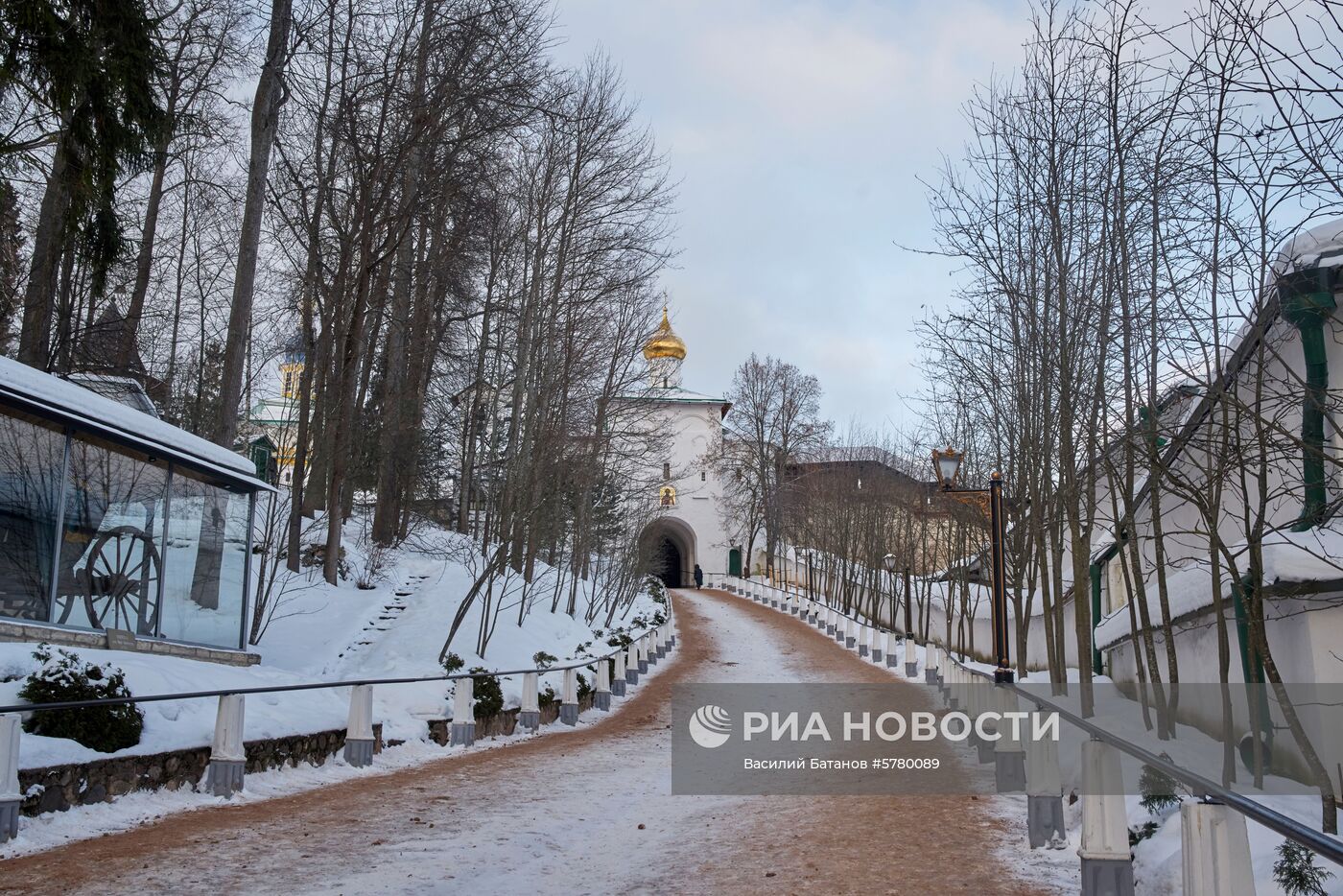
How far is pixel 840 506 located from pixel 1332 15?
35443 mm

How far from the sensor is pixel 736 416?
58469 mm

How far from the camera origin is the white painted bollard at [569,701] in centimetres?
1814

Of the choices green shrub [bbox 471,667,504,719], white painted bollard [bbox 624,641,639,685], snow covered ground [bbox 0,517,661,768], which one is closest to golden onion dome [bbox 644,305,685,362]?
snow covered ground [bbox 0,517,661,768]

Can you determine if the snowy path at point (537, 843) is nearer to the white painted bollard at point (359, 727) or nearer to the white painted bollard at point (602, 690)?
the white painted bollard at point (359, 727)

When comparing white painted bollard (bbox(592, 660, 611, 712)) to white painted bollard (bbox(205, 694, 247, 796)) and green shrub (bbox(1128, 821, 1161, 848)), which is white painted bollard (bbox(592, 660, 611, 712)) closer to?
white painted bollard (bbox(205, 694, 247, 796))

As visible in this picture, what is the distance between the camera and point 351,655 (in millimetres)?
18141

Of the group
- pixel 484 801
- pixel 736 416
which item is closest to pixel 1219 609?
pixel 484 801

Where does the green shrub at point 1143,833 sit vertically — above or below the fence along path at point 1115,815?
below

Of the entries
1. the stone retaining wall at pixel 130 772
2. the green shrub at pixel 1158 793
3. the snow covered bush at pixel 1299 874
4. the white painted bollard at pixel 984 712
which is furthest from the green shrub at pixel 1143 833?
the stone retaining wall at pixel 130 772

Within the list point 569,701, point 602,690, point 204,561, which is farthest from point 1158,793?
point 602,690

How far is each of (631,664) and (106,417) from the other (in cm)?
1485

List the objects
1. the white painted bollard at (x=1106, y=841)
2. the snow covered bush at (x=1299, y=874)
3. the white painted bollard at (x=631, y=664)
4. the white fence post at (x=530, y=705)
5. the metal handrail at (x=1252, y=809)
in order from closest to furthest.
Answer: the metal handrail at (x=1252, y=809) < the snow covered bush at (x=1299, y=874) < the white painted bollard at (x=1106, y=841) < the white fence post at (x=530, y=705) < the white painted bollard at (x=631, y=664)

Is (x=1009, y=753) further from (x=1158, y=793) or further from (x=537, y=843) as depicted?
(x=537, y=843)

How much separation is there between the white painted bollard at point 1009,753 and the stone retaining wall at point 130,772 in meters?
6.62
